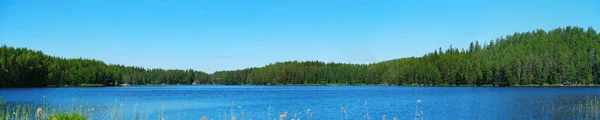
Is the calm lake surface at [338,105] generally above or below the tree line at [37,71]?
below

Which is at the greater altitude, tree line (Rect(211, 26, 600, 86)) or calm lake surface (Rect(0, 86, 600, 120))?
tree line (Rect(211, 26, 600, 86))

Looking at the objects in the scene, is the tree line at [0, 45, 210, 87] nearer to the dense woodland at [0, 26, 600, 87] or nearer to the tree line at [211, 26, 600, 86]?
the dense woodland at [0, 26, 600, 87]

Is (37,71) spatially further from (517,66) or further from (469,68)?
(517,66)

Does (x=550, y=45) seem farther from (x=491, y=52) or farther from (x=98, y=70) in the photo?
(x=98, y=70)

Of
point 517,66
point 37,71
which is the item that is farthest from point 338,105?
point 517,66

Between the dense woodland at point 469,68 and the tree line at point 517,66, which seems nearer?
the dense woodland at point 469,68

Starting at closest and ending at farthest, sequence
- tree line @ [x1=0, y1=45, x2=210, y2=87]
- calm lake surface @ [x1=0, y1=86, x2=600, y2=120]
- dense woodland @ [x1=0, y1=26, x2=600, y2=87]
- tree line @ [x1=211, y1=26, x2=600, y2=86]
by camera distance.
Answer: calm lake surface @ [x1=0, y1=86, x2=600, y2=120]
tree line @ [x1=0, y1=45, x2=210, y2=87]
dense woodland @ [x1=0, y1=26, x2=600, y2=87]
tree line @ [x1=211, y1=26, x2=600, y2=86]

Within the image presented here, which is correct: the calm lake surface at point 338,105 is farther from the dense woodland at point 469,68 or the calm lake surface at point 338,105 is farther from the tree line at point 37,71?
the dense woodland at point 469,68

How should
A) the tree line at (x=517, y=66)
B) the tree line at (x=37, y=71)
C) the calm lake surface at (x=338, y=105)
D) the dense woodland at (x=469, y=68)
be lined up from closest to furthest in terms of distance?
the calm lake surface at (x=338, y=105), the tree line at (x=37, y=71), the dense woodland at (x=469, y=68), the tree line at (x=517, y=66)

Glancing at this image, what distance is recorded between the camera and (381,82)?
195 meters

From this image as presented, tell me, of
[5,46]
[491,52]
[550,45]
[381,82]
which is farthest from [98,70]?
[550,45]

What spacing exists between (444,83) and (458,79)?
18.9 ft

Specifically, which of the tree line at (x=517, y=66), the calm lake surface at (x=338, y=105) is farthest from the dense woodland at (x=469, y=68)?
the calm lake surface at (x=338, y=105)

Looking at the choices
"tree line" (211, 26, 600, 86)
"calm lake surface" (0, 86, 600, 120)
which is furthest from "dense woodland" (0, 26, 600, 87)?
"calm lake surface" (0, 86, 600, 120)
